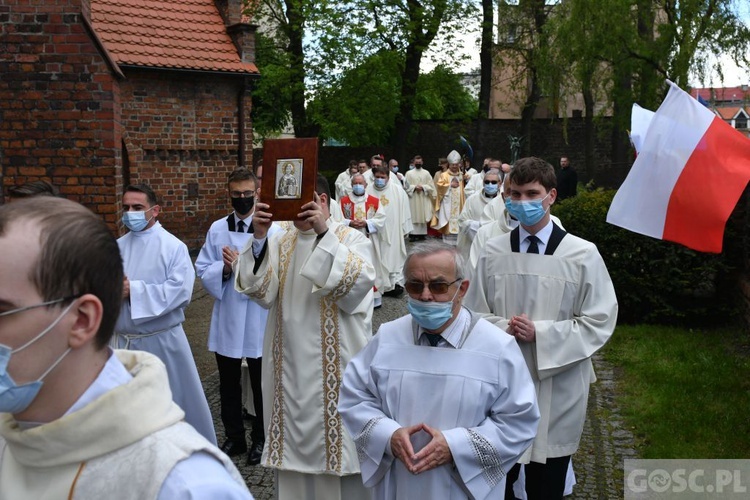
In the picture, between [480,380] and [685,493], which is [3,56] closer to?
[480,380]

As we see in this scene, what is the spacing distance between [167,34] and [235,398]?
37.1 ft

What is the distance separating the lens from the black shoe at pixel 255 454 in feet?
20.5

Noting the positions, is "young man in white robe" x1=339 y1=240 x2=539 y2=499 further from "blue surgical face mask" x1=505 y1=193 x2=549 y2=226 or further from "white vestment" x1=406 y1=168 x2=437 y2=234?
"white vestment" x1=406 y1=168 x2=437 y2=234

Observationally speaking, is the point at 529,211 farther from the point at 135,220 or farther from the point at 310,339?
the point at 135,220

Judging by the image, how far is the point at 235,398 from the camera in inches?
257

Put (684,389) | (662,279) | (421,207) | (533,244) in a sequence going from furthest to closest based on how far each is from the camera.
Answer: (421,207) < (662,279) < (684,389) < (533,244)

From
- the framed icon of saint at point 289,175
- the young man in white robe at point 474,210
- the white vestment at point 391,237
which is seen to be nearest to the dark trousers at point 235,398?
the framed icon of saint at point 289,175

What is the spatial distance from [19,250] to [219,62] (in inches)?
606

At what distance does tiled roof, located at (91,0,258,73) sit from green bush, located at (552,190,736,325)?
8.76m

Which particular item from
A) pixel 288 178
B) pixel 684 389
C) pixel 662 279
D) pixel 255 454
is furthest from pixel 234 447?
pixel 662 279

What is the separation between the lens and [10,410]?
1671 millimetres

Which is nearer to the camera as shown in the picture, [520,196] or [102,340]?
[102,340]

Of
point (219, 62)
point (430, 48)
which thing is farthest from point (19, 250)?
point (430, 48)

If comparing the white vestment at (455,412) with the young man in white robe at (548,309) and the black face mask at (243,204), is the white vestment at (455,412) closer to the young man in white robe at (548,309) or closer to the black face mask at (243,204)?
the young man in white robe at (548,309)
